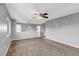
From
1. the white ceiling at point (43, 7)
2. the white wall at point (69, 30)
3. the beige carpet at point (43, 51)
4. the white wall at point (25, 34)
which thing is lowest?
the white wall at point (25, 34)

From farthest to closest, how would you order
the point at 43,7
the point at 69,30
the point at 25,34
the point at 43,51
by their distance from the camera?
the point at 25,34, the point at 69,30, the point at 43,51, the point at 43,7

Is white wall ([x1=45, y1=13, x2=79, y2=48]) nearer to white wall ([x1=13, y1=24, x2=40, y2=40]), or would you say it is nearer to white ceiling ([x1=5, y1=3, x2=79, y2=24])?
white ceiling ([x1=5, y1=3, x2=79, y2=24])

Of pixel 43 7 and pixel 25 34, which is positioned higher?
pixel 43 7

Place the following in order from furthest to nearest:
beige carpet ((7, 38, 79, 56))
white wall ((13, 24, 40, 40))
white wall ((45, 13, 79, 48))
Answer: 1. white wall ((13, 24, 40, 40))
2. white wall ((45, 13, 79, 48))
3. beige carpet ((7, 38, 79, 56))

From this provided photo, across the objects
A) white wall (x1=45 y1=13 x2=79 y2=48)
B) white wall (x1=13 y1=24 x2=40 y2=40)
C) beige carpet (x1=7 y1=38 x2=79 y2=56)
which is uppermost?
white wall (x1=45 y1=13 x2=79 y2=48)

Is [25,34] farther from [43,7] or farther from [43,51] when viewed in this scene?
[43,7]

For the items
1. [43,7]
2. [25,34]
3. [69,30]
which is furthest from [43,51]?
[25,34]

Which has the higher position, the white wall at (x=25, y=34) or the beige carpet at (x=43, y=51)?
the beige carpet at (x=43, y=51)

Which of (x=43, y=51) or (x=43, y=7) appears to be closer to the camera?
(x=43, y=7)

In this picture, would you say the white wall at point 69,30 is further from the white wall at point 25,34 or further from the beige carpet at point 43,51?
the white wall at point 25,34

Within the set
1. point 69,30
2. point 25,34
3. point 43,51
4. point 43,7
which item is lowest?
point 25,34

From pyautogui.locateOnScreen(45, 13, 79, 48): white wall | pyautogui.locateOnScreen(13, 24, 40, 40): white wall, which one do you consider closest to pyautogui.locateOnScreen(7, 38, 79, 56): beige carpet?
pyautogui.locateOnScreen(45, 13, 79, 48): white wall

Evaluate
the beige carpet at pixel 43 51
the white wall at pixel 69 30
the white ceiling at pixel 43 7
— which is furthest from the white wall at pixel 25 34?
the white ceiling at pixel 43 7

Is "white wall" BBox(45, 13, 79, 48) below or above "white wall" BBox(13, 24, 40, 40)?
above
